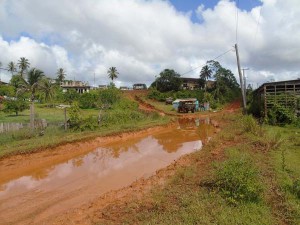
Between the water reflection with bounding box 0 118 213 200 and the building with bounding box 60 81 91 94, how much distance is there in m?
65.6

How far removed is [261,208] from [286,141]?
8879 millimetres

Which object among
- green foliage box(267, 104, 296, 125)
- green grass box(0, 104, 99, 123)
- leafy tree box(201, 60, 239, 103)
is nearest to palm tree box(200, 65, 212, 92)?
leafy tree box(201, 60, 239, 103)

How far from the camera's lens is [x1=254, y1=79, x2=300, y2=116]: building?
2145 cm

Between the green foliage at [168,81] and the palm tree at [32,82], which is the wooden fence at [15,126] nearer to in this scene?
the palm tree at [32,82]

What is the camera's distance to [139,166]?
13.4m

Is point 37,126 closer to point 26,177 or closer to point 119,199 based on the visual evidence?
point 26,177

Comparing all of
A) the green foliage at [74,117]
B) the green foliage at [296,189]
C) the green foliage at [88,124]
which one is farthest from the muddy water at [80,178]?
the green foliage at [296,189]

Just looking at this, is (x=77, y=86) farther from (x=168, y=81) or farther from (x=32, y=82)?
(x=32, y=82)

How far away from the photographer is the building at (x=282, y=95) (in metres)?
21.5

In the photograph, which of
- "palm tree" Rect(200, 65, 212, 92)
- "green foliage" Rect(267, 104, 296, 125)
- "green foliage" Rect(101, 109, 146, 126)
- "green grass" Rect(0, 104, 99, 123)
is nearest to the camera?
"green foliage" Rect(267, 104, 296, 125)

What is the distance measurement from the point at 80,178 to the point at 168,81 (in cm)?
5119

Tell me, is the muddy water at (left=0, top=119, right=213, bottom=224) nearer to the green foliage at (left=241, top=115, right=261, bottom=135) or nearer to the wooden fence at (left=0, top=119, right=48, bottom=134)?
the green foliage at (left=241, top=115, right=261, bottom=135)

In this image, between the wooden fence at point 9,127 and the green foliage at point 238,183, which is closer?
the green foliage at point 238,183

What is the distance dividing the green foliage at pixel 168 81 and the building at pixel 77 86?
91.1 ft
